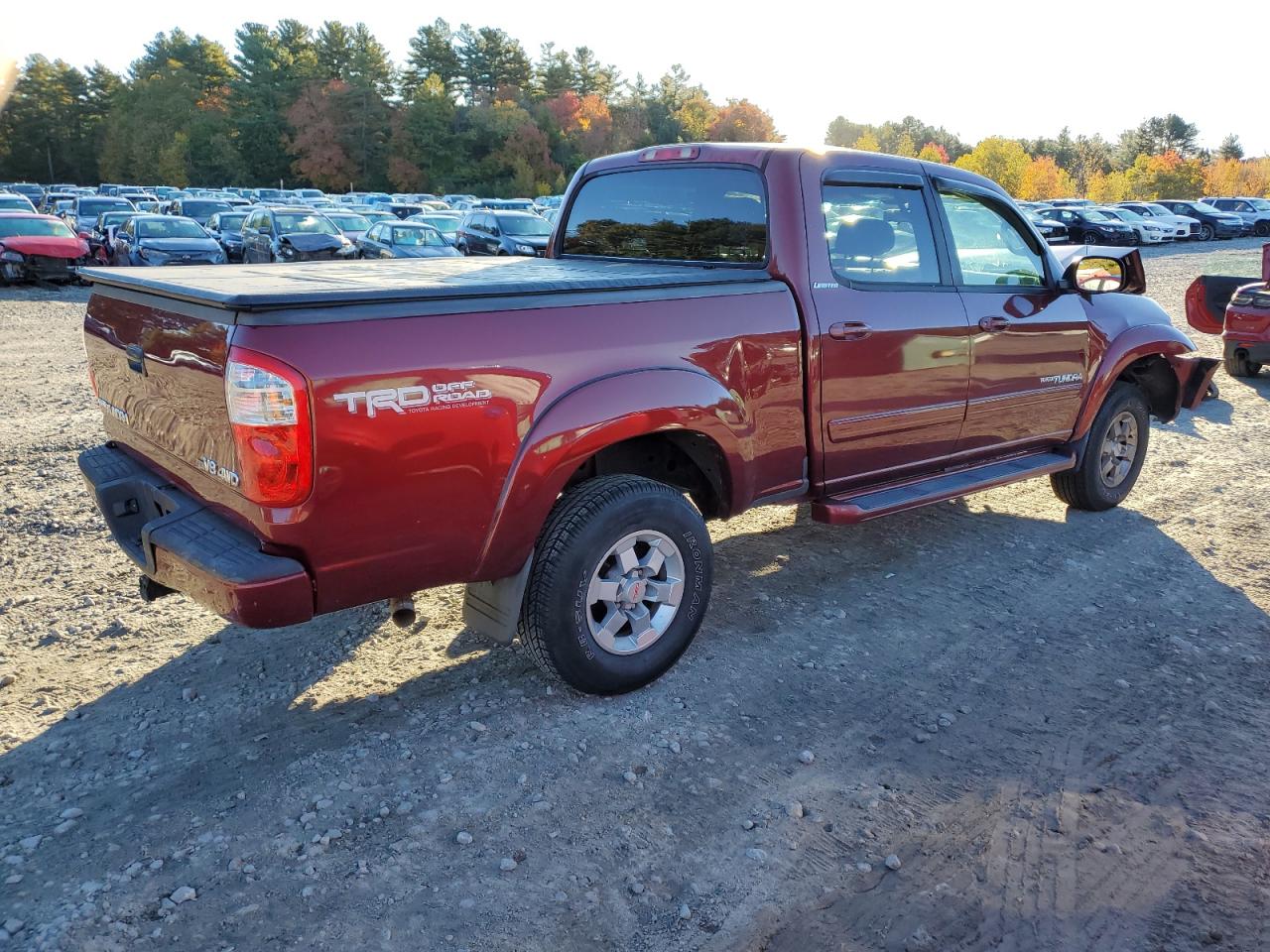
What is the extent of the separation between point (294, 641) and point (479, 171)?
7464 centimetres

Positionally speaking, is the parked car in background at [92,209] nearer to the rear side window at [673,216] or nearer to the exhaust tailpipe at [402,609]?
the rear side window at [673,216]

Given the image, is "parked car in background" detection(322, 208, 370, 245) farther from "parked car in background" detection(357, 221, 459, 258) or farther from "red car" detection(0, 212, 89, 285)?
"red car" detection(0, 212, 89, 285)

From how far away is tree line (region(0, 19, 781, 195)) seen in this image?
247 feet

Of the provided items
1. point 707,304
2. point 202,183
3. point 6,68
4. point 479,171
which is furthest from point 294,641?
point 6,68

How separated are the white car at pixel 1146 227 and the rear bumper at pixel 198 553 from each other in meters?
39.0

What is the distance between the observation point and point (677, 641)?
3988 millimetres

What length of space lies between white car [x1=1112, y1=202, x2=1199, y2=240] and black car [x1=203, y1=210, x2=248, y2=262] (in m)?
32.3

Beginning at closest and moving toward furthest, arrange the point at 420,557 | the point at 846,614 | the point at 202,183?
the point at 420,557 < the point at 846,614 < the point at 202,183

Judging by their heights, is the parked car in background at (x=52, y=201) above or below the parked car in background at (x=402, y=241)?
above

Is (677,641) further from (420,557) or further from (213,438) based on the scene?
(213,438)

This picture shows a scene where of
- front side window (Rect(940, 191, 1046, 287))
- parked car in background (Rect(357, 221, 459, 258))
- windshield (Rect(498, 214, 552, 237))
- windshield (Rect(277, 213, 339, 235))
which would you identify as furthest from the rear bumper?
windshield (Rect(498, 214, 552, 237))

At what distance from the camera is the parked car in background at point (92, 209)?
26656 millimetres

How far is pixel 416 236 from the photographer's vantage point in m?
21.8

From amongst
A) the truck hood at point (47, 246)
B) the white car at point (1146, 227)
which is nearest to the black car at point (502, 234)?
the truck hood at point (47, 246)
